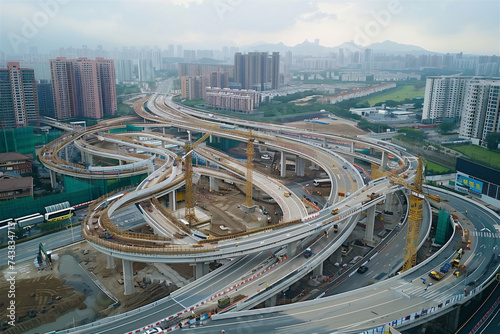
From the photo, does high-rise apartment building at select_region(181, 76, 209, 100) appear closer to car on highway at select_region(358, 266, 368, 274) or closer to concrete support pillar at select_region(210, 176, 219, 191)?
concrete support pillar at select_region(210, 176, 219, 191)

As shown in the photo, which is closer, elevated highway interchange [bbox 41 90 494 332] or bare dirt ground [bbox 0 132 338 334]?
elevated highway interchange [bbox 41 90 494 332]

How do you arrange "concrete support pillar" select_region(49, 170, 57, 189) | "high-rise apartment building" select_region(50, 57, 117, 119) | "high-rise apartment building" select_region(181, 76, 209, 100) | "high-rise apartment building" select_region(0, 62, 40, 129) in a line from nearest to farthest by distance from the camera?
"concrete support pillar" select_region(49, 170, 57, 189), "high-rise apartment building" select_region(0, 62, 40, 129), "high-rise apartment building" select_region(50, 57, 117, 119), "high-rise apartment building" select_region(181, 76, 209, 100)

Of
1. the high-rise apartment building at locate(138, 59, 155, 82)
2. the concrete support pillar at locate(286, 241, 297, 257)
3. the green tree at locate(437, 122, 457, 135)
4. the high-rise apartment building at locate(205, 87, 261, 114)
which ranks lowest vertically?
the concrete support pillar at locate(286, 241, 297, 257)

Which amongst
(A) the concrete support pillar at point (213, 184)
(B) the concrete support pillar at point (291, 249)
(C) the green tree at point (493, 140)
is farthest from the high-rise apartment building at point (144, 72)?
(B) the concrete support pillar at point (291, 249)

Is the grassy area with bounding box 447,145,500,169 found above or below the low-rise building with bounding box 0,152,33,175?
above

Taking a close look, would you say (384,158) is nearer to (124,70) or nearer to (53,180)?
(53,180)

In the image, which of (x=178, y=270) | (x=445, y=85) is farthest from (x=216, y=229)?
(x=445, y=85)

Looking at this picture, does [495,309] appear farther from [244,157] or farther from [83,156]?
[83,156]

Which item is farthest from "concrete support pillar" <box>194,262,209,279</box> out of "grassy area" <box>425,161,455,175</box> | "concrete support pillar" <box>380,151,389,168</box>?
"grassy area" <box>425,161,455,175</box>

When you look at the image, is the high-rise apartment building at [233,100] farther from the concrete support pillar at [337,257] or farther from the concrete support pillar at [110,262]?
the concrete support pillar at [110,262]
